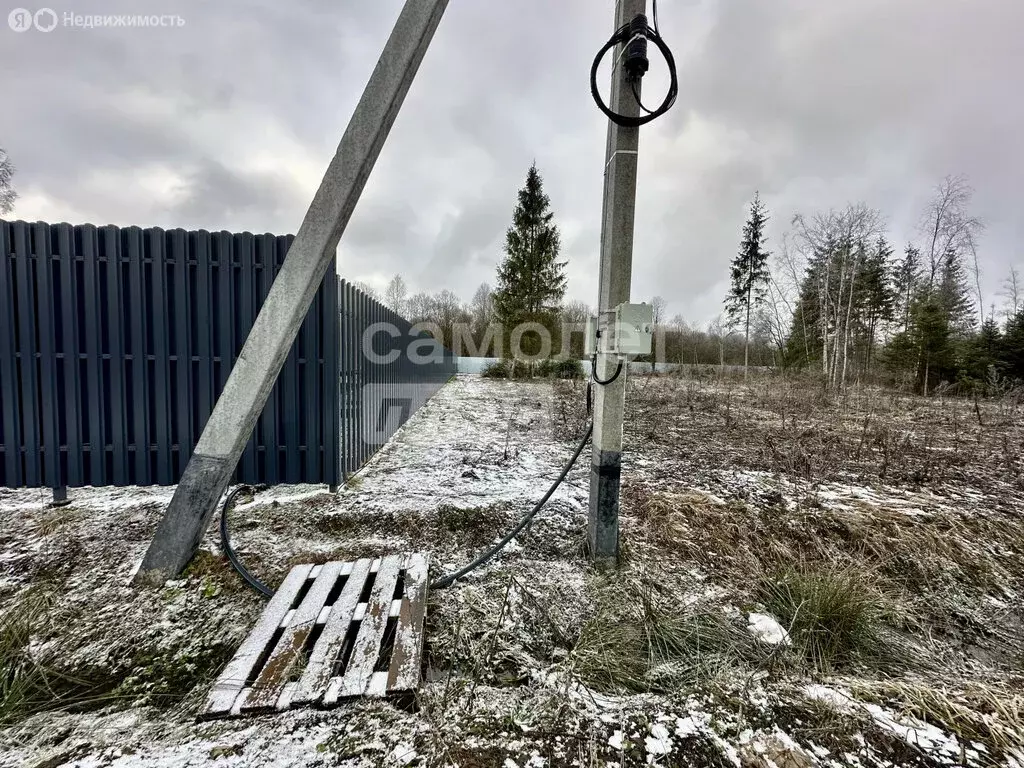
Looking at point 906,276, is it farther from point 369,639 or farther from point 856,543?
point 369,639

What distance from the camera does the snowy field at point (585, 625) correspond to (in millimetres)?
1329

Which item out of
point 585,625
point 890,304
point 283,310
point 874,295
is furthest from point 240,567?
point 890,304

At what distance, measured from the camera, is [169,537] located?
2.28 m

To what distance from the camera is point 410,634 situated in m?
1.75

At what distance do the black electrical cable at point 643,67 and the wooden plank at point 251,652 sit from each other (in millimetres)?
3388

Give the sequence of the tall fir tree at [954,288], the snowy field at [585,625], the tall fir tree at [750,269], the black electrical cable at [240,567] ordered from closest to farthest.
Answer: the snowy field at [585,625]
the black electrical cable at [240,567]
the tall fir tree at [954,288]
the tall fir tree at [750,269]

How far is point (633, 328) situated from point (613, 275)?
→ 386 mm

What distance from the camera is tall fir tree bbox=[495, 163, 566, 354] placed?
17.8 metres

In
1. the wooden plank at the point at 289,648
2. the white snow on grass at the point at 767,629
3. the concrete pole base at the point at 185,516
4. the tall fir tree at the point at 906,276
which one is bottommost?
the white snow on grass at the point at 767,629

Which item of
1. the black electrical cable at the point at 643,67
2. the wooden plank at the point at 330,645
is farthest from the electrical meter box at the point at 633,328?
the wooden plank at the point at 330,645

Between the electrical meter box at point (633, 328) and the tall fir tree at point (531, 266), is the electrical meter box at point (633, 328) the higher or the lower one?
the lower one

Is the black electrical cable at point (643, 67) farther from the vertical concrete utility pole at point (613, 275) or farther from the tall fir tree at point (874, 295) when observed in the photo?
the tall fir tree at point (874, 295)

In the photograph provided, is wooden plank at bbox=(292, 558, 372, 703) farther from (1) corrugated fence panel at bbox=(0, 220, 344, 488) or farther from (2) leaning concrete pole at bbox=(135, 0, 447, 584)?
(1) corrugated fence panel at bbox=(0, 220, 344, 488)

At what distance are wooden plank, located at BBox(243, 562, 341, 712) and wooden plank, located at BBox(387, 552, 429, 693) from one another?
0.42 m
